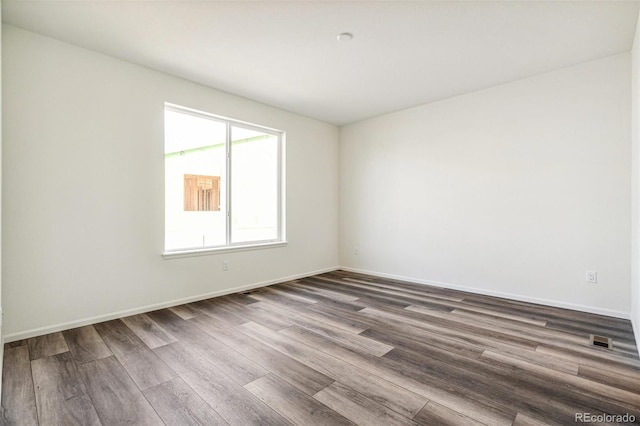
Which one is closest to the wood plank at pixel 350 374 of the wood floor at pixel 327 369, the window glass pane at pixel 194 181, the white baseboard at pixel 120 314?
the wood floor at pixel 327 369

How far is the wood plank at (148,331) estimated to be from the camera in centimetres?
249

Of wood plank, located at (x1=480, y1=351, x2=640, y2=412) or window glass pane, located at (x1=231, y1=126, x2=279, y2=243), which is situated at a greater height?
window glass pane, located at (x1=231, y1=126, x2=279, y2=243)

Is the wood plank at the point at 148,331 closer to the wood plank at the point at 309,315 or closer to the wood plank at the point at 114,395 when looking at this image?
the wood plank at the point at 114,395

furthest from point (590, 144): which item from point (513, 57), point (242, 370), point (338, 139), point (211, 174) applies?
point (211, 174)

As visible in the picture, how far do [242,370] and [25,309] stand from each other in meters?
2.05

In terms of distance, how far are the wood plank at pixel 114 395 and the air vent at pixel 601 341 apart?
3.16 metres

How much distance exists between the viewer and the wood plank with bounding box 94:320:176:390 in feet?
6.42

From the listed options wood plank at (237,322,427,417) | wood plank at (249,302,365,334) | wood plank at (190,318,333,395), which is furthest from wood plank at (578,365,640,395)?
wood plank at (190,318,333,395)

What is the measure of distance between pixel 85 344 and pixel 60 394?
753 millimetres

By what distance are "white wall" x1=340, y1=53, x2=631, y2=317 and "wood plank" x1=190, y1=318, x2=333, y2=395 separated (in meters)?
2.85

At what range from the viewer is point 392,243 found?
4.81 m

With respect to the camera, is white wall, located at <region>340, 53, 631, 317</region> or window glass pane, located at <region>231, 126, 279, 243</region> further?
window glass pane, located at <region>231, 126, 279, 243</region>

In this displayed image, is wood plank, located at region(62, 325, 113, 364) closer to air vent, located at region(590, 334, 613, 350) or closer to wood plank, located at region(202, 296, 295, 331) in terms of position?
wood plank, located at region(202, 296, 295, 331)

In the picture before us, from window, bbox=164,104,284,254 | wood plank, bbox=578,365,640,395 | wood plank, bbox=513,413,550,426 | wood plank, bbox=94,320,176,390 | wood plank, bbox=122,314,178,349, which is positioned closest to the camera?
wood plank, bbox=513,413,550,426
